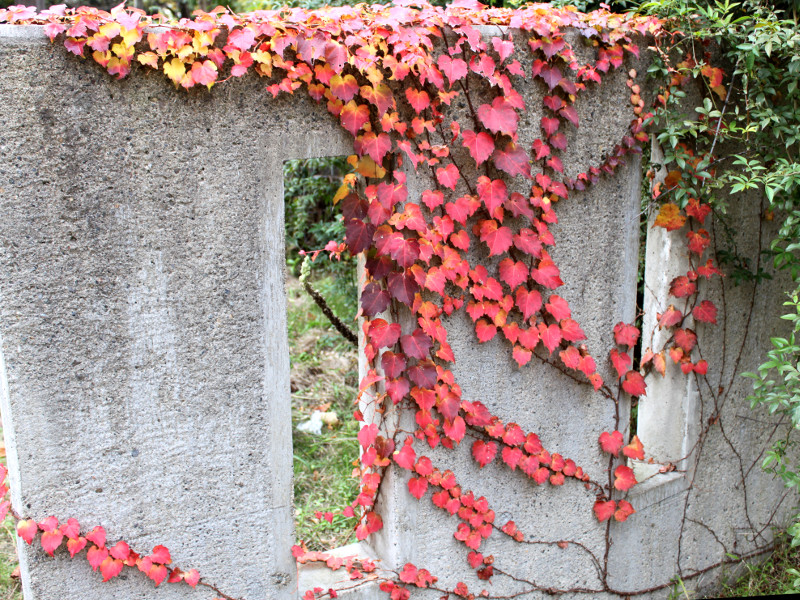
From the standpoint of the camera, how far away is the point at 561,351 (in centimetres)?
285

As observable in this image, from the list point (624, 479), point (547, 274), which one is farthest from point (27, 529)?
point (624, 479)

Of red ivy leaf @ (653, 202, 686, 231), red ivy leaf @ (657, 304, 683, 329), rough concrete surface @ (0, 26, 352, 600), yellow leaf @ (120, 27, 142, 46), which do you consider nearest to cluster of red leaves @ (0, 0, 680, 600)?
yellow leaf @ (120, 27, 142, 46)

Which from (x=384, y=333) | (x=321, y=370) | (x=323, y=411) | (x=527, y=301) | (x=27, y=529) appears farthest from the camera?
(x=321, y=370)

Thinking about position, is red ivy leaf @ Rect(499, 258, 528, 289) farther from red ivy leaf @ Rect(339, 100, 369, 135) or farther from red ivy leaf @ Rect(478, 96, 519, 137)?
red ivy leaf @ Rect(339, 100, 369, 135)

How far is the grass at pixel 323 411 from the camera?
3.71 m

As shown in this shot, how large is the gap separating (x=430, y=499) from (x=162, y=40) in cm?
183

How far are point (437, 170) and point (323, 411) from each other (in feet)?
8.80

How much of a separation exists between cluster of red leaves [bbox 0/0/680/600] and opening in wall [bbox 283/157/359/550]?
2.48ft

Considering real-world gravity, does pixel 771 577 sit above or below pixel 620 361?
below

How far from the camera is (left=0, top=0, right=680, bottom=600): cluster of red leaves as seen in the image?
2.11 meters

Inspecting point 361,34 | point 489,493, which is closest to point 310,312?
point 489,493

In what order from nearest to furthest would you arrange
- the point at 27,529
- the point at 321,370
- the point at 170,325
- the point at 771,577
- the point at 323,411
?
the point at 27,529, the point at 170,325, the point at 771,577, the point at 323,411, the point at 321,370

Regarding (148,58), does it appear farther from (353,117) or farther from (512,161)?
(512,161)

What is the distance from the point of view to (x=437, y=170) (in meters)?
2.45
